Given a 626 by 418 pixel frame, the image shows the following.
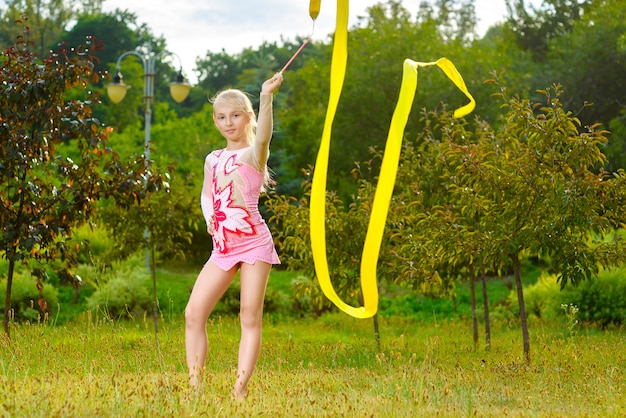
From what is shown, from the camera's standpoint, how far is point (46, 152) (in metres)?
8.45

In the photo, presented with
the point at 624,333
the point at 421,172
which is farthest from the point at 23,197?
the point at 624,333

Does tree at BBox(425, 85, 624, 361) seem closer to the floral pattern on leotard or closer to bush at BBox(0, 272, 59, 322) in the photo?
the floral pattern on leotard

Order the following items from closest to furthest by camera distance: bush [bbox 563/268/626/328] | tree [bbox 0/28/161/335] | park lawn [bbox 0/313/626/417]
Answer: park lawn [bbox 0/313/626/417] → tree [bbox 0/28/161/335] → bush [bbox 563/268/626/328]

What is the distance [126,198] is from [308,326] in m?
5.02

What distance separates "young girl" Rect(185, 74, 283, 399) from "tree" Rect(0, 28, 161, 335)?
3.30 metres

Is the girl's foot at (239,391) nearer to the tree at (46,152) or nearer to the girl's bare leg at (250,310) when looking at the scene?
the girl's bare leg at (250,310)

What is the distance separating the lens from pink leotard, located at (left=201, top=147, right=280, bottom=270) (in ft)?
16.2

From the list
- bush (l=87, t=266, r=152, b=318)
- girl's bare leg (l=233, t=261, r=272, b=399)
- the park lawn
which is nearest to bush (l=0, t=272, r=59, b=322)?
bush (l=87, t=266, r=152, b=318)

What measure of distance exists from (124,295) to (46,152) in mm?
5432

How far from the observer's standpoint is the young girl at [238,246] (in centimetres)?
489

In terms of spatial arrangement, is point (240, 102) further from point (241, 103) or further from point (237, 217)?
point (237, 217)

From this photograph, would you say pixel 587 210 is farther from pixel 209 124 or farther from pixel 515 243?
pixel 209 124

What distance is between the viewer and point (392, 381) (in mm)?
5727

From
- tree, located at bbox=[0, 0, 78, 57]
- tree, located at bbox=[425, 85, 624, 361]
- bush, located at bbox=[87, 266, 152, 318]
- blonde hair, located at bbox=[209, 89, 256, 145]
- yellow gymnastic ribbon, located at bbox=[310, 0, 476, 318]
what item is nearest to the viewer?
yellow gymnastic ribbon, located at bbox=[310, 0, 476, 318]
